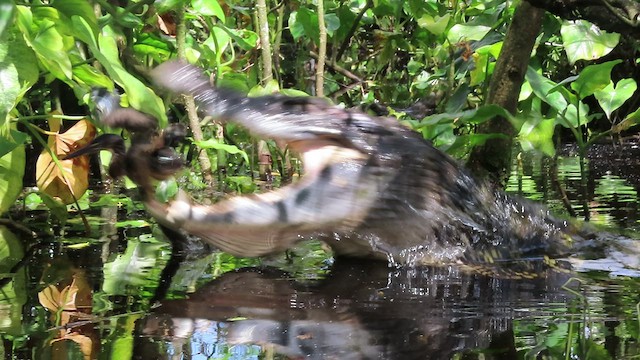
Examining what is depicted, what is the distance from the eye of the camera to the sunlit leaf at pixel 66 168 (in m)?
2.79

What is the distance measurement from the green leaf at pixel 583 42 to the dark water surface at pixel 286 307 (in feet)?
2.20

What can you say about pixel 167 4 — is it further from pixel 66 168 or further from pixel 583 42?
pixel 583 42

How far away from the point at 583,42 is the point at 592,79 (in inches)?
12.4

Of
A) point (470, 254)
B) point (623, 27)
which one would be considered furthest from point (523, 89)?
point (623, 27)

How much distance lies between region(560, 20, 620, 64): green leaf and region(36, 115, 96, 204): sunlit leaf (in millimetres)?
1638

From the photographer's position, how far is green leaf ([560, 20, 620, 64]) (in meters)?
3.14

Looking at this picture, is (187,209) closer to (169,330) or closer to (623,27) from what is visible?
(169,330)

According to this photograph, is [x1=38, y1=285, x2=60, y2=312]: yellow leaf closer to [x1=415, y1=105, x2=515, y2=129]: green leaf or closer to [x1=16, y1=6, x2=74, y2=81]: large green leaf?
[x1=16, y1=6, x2=74, y2=81]: large green leaf

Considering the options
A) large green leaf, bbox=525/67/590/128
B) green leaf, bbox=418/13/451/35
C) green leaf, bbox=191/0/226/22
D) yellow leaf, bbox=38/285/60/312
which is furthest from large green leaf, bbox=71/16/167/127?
green leaf, bbox=418/13/451/35

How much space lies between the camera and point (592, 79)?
290 cm

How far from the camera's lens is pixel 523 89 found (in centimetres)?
343

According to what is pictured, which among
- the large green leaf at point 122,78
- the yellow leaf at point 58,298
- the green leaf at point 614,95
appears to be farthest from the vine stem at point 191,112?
the green leaf at point 614,95

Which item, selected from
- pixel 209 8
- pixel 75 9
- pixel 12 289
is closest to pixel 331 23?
pixel 209 8

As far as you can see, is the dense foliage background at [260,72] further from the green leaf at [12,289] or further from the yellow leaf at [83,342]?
the yellow leaf at [83,342]
